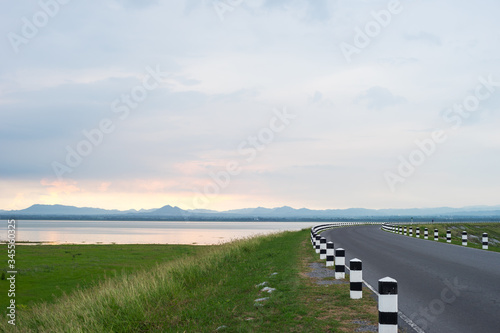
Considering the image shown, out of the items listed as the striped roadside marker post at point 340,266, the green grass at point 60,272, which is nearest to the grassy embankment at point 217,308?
the striped roadside marker post at point 340,266

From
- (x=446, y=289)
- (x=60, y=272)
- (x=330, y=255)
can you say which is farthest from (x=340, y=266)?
(x=60, y=272)

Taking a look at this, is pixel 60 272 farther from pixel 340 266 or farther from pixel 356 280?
pixel 356 280

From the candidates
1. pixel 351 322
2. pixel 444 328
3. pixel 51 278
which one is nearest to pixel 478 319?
pixel 444 328

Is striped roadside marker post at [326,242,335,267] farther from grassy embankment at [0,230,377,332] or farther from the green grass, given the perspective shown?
the green grass

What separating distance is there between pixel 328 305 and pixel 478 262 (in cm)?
1011

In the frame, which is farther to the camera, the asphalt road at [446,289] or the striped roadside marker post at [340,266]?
the striped roadside marker post at [340,266]

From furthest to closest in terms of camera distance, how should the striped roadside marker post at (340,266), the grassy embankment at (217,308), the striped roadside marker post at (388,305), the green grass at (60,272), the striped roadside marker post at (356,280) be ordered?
1. the green grass at (60,272)
2. the striped roadside marker post at (340,266)
3. the striped roadside marker post at (356,280)
4. the grassy embankment at (217,308)
5. the striped roadside marker post at (388,305)

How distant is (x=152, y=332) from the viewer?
8406 millimetres

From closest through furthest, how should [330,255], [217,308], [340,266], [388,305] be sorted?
[388,305] → [217,308] → [340,266] → [330,255]

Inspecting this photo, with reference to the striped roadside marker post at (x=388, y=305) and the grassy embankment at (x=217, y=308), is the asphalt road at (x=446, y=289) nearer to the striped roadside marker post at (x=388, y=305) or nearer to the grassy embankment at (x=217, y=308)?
the grassy embankment at (x=217, y=308)

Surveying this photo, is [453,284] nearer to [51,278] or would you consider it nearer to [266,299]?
[266,299]

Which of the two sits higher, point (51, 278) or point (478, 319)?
point (478, 319)

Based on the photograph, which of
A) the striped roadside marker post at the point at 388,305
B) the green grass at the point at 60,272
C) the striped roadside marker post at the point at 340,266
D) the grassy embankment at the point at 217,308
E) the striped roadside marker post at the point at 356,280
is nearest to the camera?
the striped roadside marker post at the point at 388,305

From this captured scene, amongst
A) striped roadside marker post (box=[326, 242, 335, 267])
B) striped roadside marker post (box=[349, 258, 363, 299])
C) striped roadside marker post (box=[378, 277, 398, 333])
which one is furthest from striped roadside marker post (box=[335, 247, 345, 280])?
striped roadside marker post (box=[378, 277, 398, 333])
